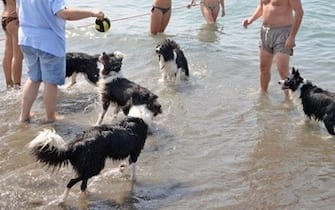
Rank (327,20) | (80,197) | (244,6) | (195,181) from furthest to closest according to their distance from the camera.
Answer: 1. (244,6)
2. (327,20)
3. (195,181)
4. (80,197)

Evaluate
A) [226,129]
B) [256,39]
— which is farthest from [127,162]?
[256,39]

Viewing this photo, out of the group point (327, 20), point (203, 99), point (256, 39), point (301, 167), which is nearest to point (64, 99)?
point (203, 99)

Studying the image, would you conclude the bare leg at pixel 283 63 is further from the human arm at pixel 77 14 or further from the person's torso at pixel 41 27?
the person's torso at pixel 41 27

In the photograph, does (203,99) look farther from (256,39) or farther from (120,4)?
(120,4)

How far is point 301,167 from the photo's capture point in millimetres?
5469

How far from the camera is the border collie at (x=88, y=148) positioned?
427 centimetres

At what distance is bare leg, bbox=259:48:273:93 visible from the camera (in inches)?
304

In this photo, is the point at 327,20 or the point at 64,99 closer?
the point at 64,99

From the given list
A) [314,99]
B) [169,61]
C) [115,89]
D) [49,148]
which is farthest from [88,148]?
[169,61]

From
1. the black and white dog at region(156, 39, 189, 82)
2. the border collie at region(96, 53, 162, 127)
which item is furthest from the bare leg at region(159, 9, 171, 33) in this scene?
the border collie at region(96, 53, 162, 127)

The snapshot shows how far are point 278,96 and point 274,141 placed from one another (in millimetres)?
1857

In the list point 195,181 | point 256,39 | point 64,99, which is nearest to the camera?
point 195,181

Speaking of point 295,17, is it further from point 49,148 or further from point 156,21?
point 156,21

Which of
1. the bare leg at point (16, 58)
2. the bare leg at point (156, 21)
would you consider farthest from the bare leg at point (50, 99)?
the bare leg at point (156, 21)
